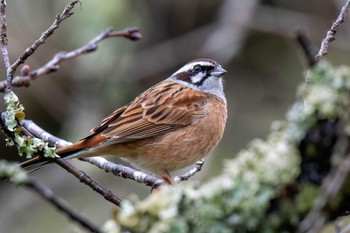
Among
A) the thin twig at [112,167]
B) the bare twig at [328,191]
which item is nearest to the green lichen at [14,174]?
the bare twig at [328,191]

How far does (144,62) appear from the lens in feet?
24.5

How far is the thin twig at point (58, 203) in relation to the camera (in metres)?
1.45

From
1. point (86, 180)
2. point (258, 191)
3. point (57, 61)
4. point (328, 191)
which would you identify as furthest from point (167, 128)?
point (328, 191)

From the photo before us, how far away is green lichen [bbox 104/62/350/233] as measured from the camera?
5.12 feet

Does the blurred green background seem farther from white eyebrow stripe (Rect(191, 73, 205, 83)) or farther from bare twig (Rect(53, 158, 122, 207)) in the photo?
bare twig (Rect(53, 158, 122, 207))

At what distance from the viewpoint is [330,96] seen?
1.54 metres

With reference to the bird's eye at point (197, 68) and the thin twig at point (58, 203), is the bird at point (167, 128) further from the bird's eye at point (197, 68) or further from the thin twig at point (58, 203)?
the thin twig at point (58, 203)

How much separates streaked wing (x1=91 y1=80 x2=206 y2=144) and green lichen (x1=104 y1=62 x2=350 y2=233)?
9.08 ft

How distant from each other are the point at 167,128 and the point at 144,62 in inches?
108

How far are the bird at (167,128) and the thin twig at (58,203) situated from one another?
2697 mm

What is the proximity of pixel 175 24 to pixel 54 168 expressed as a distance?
7.16ft

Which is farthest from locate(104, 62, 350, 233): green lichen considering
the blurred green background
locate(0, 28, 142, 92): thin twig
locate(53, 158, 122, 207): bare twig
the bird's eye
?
the blurred green background

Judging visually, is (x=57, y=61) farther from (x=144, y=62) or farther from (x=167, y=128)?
(x=144, y=62)

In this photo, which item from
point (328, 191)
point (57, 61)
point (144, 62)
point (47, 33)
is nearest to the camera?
point (328, 191)
